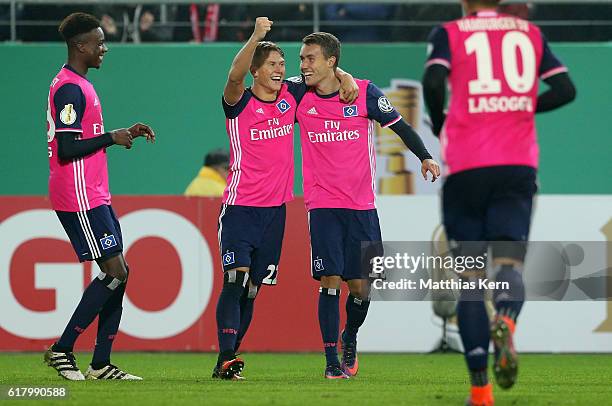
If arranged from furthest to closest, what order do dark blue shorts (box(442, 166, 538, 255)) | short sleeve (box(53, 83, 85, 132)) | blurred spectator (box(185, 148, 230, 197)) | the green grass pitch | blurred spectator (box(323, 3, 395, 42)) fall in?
1. blurred spectator (box(323, 3, 395, 42))
2. blurred spectator (box(185, 148, 230, 197))
3. short sleeve (box(53, 83, 85, 132))
4. the green grass pitch
5. dark blue shorts (box(442, 166, 538, 255))

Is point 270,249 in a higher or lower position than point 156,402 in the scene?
higher

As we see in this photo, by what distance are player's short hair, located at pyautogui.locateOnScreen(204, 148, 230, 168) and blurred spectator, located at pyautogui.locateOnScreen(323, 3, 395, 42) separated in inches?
79.6

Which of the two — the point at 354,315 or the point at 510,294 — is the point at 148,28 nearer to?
the point at 354,315

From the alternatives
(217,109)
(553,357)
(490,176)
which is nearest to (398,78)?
(217,109)

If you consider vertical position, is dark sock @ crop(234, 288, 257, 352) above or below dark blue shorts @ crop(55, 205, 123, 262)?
below

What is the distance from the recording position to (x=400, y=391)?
272 inches

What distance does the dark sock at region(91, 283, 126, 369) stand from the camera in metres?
7.88

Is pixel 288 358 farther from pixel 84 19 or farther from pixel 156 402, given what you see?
pixel 156 402

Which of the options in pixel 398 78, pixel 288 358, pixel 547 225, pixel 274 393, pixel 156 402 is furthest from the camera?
pixel 398 78

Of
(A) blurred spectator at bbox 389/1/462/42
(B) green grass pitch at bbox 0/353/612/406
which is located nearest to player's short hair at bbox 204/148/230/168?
(A) blurred spectator at bbox 389/1/462/42

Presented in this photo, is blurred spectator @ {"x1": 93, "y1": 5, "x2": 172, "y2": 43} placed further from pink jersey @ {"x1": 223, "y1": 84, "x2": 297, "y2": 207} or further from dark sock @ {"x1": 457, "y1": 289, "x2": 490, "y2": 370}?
dark sock @ {"x1": 457, "y1": 289, "x2": 490, "y2": 370}

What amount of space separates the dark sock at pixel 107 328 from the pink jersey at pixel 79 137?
64 centimetres

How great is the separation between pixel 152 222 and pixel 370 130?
349 centimetres

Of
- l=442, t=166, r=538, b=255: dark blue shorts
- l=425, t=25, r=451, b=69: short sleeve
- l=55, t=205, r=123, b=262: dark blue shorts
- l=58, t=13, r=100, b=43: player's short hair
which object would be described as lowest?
l=55, t=205, r=123, b=262: dark blue shorts
